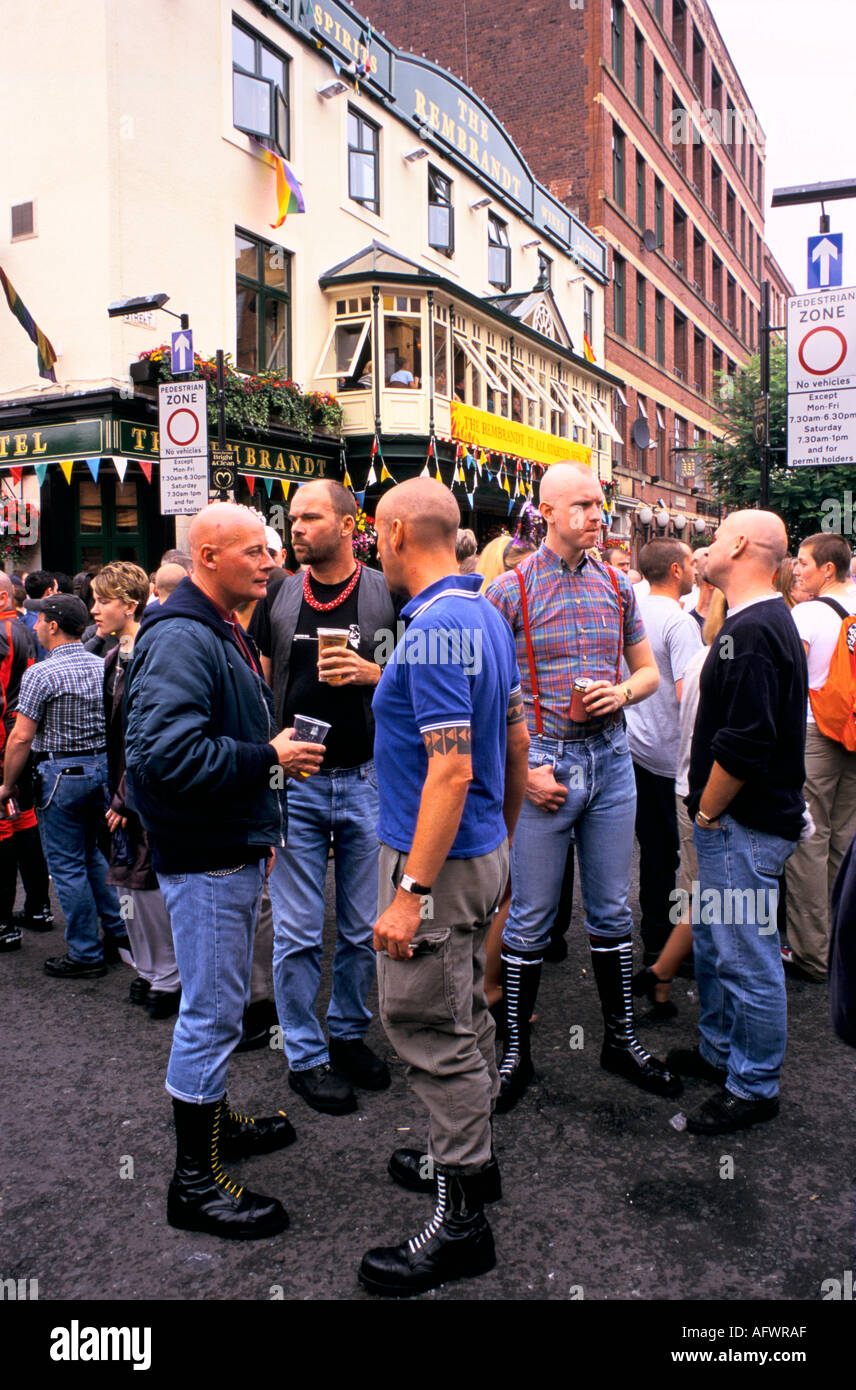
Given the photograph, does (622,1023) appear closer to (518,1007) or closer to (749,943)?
(518,1007)

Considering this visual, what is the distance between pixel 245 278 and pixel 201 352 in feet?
7.09

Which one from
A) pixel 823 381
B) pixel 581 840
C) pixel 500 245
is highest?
pixel 500 245

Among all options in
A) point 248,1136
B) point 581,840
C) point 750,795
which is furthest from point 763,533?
point 248,1136

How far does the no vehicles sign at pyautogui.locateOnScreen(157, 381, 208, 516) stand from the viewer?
941cm

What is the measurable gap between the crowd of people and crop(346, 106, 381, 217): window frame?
15.9 metres

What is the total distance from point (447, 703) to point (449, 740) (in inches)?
3.7

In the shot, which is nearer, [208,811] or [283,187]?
[208,811]

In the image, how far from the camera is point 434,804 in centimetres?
242

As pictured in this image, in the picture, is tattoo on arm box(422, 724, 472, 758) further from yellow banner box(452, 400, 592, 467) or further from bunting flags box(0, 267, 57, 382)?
yellow banner box(452, 400, 592, 467)

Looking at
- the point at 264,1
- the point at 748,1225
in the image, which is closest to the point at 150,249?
the point at 264,1

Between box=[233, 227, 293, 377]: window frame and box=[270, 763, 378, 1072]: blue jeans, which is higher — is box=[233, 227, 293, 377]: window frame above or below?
above

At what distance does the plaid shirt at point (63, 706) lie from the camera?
4973mm
